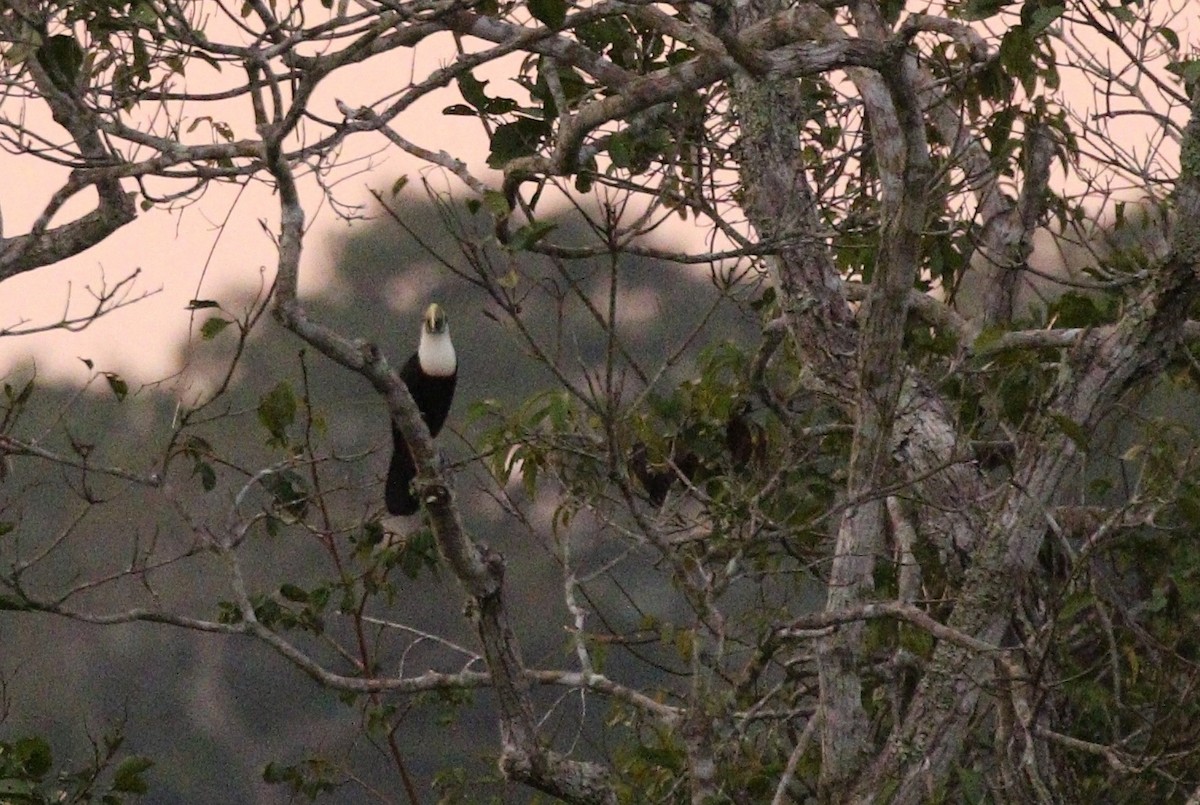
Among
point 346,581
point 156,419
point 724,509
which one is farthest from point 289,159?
point 156,419

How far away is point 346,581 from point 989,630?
1.47 metres

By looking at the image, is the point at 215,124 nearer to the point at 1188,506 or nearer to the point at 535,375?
the point at 1188,506

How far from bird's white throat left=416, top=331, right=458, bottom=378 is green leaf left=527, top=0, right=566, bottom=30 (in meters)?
2.82

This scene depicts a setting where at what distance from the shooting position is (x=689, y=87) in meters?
2.34

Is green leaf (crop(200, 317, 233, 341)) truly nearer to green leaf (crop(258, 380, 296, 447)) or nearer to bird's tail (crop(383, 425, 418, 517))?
green leaf (crop(258, 380, 296, 447))

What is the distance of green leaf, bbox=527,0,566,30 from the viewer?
7.14 ft

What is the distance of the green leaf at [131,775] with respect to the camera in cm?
289

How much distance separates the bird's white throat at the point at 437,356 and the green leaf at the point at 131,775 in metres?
2.17

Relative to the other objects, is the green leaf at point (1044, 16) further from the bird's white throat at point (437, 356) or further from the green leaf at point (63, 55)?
the bird's white throat at point (437, 356)

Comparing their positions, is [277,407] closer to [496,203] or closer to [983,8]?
[496,203]

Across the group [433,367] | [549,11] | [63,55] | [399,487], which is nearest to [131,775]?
[63,55]

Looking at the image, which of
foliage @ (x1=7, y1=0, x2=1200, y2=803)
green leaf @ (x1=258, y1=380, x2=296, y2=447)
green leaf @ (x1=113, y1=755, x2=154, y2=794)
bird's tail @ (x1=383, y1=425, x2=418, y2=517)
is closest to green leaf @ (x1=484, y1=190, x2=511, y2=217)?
foliage @ (x1=7, y1=0, x2=1200, y2=803)

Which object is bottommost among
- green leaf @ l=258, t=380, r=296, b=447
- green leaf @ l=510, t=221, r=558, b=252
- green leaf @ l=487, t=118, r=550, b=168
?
green leaf @ l=258, t=380, r=296, b=447

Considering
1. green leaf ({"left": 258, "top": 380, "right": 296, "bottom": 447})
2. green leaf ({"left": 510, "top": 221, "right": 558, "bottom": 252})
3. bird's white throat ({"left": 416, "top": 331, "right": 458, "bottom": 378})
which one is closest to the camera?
green leaf ({"left": 510, "top": 221, "right": 558, "bottom": 252})
